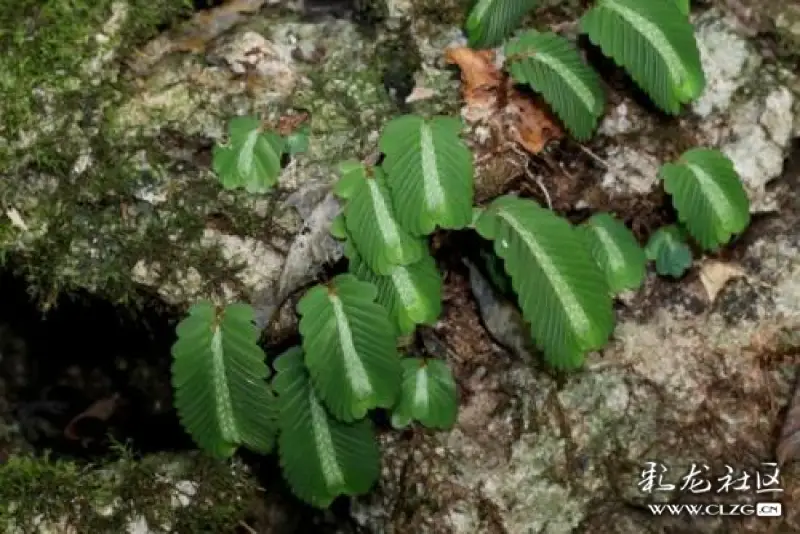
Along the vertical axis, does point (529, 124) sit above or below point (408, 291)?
above

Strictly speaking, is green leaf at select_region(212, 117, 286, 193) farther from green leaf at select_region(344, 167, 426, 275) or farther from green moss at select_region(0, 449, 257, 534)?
green moss at select_region(0, 449, 257, 534)

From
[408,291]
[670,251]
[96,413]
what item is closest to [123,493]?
[96,413]

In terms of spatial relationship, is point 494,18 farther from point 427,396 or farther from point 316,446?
point 316,446

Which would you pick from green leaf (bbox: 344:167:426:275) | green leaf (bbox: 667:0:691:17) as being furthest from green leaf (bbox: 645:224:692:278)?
green leaf (bbox: 344:167:426:275)

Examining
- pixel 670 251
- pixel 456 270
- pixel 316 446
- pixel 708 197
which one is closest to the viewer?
pixel 316 446

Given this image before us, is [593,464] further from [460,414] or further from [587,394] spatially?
[460,414]

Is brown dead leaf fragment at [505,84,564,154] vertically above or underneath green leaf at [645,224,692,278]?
above
